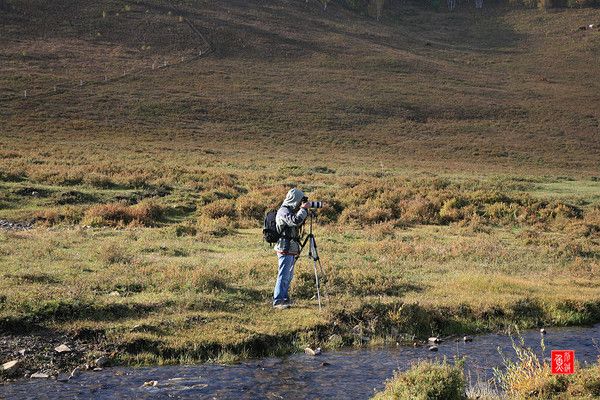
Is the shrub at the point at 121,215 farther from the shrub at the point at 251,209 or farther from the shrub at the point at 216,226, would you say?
the shrub at the point at 251,209

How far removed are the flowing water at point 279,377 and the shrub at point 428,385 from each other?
3.55ft

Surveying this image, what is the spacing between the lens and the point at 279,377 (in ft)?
42.1

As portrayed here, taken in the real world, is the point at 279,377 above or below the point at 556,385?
below

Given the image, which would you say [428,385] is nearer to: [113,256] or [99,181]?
[113,256]

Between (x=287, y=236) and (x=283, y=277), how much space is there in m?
0.95

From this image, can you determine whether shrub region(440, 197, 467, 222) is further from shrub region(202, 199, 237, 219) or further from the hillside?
the hillside

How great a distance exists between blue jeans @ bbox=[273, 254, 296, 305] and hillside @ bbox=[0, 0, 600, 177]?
30.6 meters

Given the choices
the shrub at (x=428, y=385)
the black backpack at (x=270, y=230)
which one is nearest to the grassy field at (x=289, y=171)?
the black backpack at (x=270, y=230)

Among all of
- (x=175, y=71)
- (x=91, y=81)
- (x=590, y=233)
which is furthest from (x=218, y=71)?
(x=590, y=233)

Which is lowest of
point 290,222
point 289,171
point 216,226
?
point 289,171

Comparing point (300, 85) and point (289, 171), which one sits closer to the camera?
point (289, 171)

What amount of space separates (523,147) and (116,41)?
220 feet

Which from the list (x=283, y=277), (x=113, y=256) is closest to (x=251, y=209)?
(x=113, y=256)

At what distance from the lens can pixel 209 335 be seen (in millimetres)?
14320
